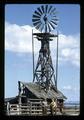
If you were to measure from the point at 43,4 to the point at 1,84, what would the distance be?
945 millimetres

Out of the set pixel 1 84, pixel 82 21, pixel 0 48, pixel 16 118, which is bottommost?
pixel 16 118

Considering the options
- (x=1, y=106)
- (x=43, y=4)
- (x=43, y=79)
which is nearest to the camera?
(x=1, y=106)

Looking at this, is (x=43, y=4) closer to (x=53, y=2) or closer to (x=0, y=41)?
(x=53, y=2)

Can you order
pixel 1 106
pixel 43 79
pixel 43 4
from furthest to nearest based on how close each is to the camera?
pixel 43 79 < pixel 43 4 < pixel 1 106

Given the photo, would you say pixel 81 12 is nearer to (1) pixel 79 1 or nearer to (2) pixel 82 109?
(1) pixel 79 1

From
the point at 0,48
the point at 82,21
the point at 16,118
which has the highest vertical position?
the point at 82,21

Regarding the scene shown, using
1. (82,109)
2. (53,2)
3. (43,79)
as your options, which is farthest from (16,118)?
(43,79)

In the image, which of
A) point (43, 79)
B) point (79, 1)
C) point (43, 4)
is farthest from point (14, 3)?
point (43, 79)

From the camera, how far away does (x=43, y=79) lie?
30.7 ft

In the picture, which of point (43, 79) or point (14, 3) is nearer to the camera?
point (14, 3)

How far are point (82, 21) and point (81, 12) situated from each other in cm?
9

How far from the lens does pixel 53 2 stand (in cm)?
388

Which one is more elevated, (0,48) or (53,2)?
(53,2)

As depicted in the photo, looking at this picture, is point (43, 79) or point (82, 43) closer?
point (82, 43)
